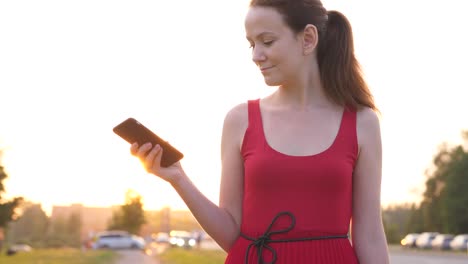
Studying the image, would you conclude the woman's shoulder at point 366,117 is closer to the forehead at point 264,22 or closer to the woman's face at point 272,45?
the woman's face at point 272,45

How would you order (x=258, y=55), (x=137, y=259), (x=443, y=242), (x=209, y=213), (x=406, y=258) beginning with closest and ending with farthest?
(x=258, y=55) < (x=209, y=213) < (x=137, y=259) < (x=406, y=258) < (x=443, y=242)

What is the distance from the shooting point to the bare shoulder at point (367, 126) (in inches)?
124

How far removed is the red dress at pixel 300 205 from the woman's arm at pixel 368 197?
0.05 m

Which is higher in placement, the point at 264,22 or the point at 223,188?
the point at 264,22

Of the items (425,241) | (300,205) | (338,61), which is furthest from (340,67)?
(425,241)

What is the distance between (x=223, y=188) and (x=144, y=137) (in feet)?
1.11

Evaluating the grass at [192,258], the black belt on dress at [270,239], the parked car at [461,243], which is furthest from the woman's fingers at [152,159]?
the parked car at [461,243]

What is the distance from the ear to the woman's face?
0.06ft

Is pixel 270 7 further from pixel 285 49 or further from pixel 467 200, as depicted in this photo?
pixel 467 200

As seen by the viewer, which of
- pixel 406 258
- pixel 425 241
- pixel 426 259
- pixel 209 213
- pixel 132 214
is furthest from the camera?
pixel 132 214

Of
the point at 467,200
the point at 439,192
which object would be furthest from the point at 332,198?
the point at 439,192

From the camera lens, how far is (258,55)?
3113mm

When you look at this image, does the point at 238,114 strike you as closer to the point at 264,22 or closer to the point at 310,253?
the point at 264,22

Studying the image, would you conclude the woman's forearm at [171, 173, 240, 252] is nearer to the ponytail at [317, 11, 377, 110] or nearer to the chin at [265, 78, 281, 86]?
the chin at [265, 78, 281, 86]
